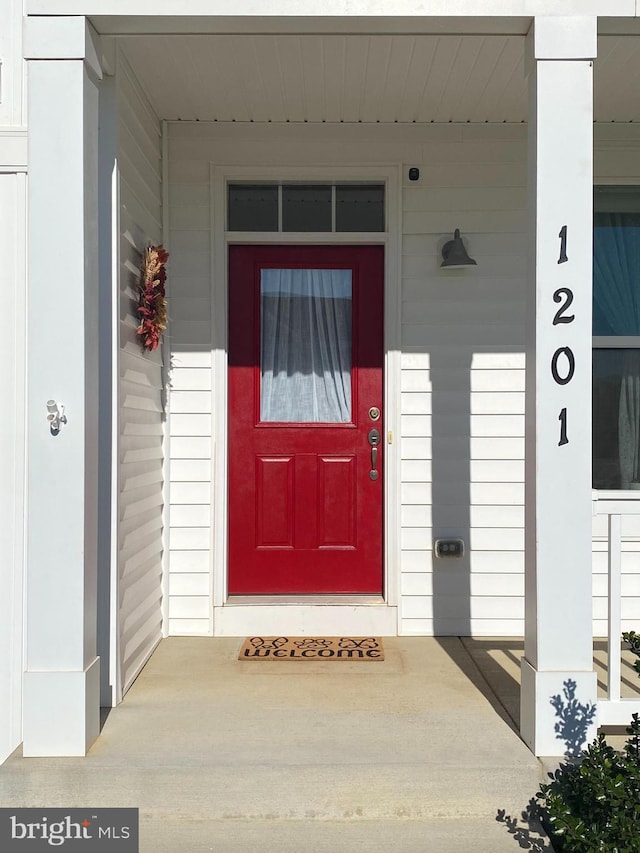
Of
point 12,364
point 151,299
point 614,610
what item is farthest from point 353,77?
point 614,610

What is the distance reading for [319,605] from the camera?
12.9 ft

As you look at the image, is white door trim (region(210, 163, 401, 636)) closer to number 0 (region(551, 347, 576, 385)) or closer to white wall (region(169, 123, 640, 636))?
white wall (region(169, 123, 640, 636))

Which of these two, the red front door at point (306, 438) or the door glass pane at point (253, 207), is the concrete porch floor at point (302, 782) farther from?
the door glass pane at point (253, 207)

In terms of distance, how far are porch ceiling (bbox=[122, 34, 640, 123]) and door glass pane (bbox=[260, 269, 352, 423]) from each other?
0.84 m

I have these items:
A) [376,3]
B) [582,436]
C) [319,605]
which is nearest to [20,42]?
[376,3]

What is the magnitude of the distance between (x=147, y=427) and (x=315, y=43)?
6.06 ft

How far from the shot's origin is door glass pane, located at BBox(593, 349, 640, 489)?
395 cm

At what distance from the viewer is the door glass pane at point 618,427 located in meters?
3.95

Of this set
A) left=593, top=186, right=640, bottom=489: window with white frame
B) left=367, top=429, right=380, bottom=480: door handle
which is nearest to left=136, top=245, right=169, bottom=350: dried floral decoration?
left=367, top=429, right=380, bottom=480: door handle

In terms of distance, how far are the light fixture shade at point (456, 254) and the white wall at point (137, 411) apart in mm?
1503

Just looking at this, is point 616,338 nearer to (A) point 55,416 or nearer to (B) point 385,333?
(B) point 385,333

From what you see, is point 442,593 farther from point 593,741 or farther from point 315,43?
point 315,43

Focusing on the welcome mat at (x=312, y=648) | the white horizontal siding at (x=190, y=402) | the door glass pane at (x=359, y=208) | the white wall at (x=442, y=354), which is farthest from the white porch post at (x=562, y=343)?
the white horizontal siding at (x=190, y=402)

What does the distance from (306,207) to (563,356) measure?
76.2 inches
